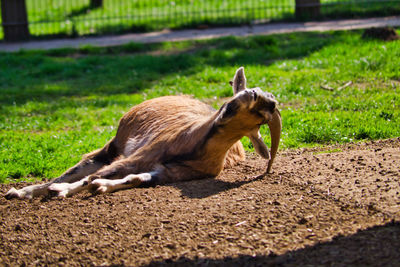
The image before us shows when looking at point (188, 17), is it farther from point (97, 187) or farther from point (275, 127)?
point (97, 187)

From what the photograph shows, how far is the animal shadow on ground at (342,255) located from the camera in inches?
147

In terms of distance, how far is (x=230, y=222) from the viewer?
4.56 metres

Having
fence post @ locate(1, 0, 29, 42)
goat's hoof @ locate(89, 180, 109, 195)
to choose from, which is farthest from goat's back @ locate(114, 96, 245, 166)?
fence post @ locate(1, 0, 29, 42)

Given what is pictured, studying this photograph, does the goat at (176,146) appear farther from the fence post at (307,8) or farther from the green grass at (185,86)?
the fence post at (307,8)

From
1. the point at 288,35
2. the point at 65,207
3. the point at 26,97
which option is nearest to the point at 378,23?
the point at 288,35

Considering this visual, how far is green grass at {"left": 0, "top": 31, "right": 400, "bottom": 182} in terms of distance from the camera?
769 centimetres

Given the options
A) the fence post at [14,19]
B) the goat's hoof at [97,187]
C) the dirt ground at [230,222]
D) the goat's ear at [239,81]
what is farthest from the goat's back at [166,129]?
the fence post at [14,19]

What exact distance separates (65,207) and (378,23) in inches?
397

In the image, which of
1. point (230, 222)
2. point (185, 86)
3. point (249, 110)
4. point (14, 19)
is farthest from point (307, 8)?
point (230, 222)

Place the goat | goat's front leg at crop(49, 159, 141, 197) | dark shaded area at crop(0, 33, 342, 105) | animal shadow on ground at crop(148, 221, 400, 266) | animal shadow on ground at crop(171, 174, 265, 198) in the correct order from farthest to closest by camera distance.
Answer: dark shaded area at crop(0, 33, 342, 105) < goat's front leg at crop(49, 159, 141, 197) < animal shadow on ground at crop(171, 174, 265, 198) < the goat < animal shadow on ground at crop(148, 221, 400, 266)

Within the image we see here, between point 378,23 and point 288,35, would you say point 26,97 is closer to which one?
point 288,35

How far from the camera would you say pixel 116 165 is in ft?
19.4

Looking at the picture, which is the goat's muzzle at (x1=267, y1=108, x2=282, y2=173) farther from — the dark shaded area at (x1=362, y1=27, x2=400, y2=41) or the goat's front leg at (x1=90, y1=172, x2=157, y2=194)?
the dark shaded area at (x1=362, y1=27, x2=400, y2=41)

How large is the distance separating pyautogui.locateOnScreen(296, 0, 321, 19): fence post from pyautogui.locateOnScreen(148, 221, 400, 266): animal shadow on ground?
10.7 meters
